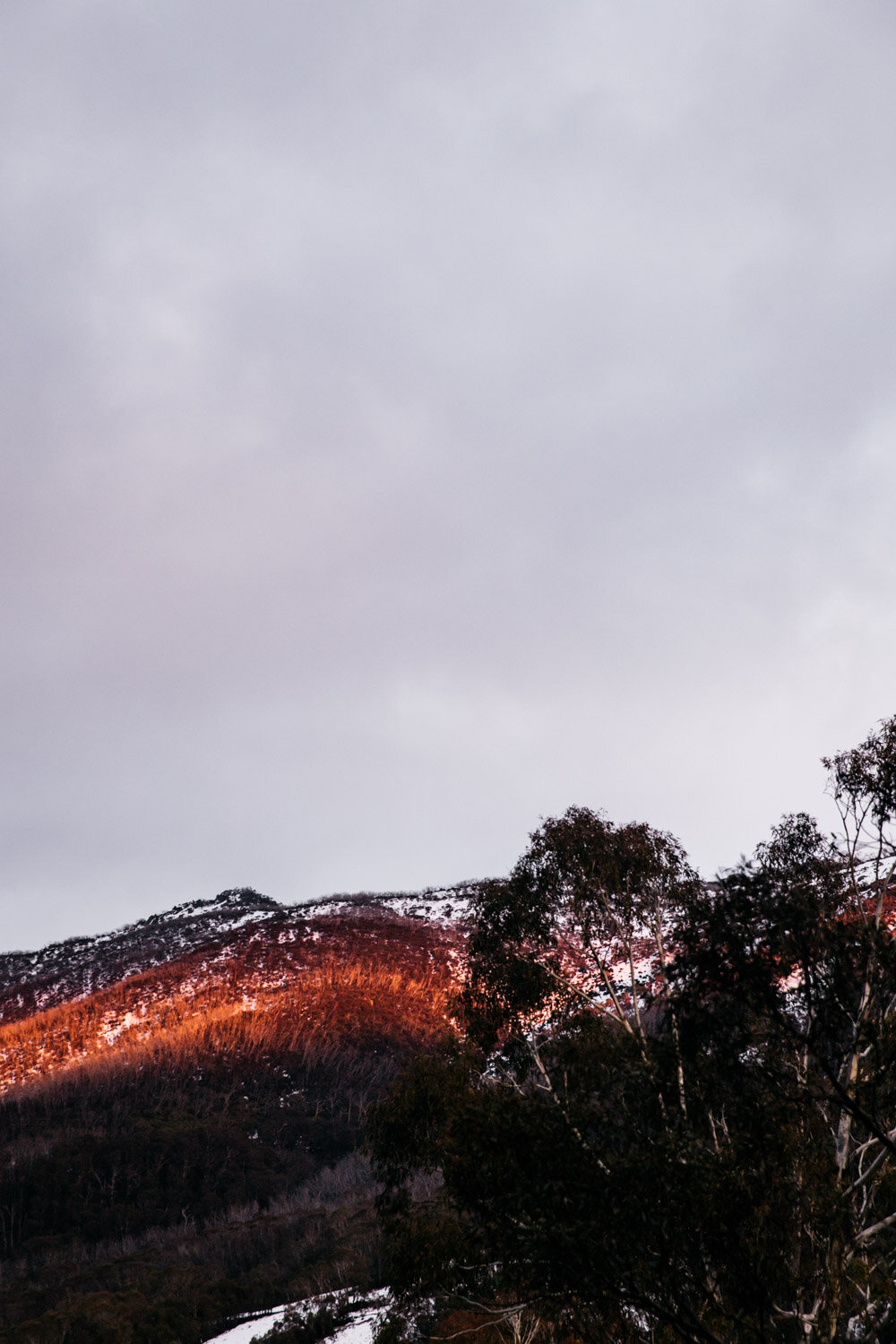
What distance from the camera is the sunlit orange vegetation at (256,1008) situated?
2406 inches

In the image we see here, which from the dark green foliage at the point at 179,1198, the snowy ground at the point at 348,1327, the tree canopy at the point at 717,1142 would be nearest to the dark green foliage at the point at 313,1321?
the snowy ground at the point at 348,1327

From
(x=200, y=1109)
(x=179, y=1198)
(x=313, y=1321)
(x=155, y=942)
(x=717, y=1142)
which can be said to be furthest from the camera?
(x=155, y=942)

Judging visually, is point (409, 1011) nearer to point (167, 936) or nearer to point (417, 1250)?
point (167, 936)

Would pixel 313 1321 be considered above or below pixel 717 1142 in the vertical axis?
below

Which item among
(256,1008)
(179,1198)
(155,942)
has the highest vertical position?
(155,942)

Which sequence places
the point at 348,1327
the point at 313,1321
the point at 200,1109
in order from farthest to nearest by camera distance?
the point at 200,1109, the point at 313,1321, the point at 348,1327

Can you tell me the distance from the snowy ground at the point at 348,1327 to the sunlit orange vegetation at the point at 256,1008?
1238 inches

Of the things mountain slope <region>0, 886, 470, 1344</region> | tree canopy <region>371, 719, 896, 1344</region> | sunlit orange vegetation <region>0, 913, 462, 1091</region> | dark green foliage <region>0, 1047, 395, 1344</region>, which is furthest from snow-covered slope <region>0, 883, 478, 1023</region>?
tree canopy <region>371, 719, 896, 1344</region>

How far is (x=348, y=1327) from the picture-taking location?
24.7 metres

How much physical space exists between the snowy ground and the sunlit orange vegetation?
1238 inches

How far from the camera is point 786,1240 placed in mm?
10688

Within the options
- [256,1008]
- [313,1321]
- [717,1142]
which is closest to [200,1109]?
[256,1008]

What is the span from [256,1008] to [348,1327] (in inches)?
1674

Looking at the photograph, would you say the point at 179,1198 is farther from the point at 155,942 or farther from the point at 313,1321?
the point at 155,942
